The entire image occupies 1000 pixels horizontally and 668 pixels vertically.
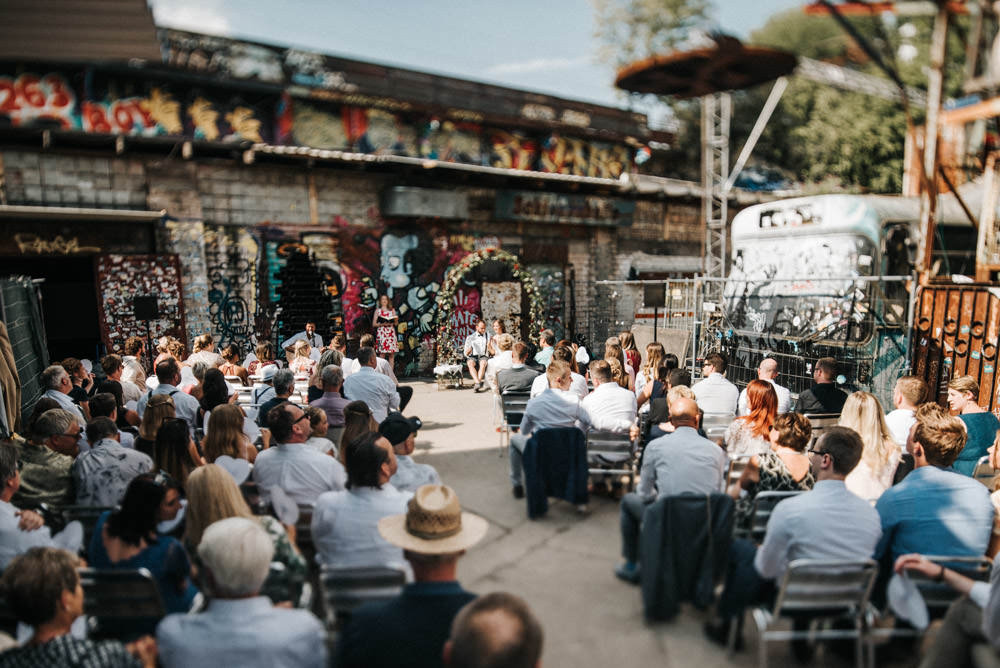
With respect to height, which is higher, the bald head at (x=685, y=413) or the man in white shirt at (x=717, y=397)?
the bald head at (x=685, y=413)

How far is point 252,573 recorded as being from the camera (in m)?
2.24

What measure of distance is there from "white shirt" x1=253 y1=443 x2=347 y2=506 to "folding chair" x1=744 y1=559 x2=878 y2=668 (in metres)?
2.73

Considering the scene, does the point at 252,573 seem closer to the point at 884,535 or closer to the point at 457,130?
the point at 884,535

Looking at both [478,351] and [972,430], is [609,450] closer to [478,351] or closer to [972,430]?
[972,430]

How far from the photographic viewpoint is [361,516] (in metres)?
3.26

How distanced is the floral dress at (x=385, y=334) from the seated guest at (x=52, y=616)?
29.6ft

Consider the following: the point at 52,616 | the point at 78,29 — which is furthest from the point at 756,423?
the point at 78,29

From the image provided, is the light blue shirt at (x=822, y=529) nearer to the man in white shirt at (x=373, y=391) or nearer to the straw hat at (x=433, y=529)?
the straw hat at (x=433, y=529)

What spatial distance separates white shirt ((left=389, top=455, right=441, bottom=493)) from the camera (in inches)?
158

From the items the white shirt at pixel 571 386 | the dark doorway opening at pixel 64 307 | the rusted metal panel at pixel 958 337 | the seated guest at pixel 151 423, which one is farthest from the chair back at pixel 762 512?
the dark doorway opening at pixel 64 307

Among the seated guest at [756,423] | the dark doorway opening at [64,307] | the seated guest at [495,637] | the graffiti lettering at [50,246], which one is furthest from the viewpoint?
A: the dark doorway opening at [64,307]

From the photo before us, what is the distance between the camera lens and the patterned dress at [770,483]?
12.8 ft

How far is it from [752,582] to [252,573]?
2661 mm

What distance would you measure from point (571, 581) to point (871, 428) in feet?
7.77
